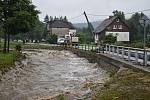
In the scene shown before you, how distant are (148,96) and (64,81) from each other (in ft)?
33.6

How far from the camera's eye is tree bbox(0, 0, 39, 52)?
39.9 m

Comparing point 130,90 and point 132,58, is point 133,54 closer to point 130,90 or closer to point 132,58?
point 132,58

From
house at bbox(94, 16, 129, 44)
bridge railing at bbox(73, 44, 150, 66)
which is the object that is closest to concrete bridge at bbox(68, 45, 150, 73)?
bridge railing at bbox(73, 44, 150, 66)

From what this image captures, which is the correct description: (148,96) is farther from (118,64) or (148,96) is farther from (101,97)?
(118,64)

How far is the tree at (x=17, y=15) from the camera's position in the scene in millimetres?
39875

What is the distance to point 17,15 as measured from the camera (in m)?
39.7

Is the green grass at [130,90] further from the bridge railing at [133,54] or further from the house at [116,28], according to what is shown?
the house at [116,28]

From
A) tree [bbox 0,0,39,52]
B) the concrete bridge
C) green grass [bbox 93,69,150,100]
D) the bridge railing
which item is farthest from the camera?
tree [bbox 0,0,39,52]

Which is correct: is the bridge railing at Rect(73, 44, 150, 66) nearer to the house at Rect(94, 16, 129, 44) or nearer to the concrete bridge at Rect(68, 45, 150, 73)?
the concrete bridge at Rect(68, 45, 150, 73)

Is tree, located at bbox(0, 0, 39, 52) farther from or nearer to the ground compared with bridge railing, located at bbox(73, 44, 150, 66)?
farther from the ground

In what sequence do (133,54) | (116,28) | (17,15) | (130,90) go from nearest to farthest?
1. (130,90)
2. (133,54)
3. (17,15)
4. (116,28)

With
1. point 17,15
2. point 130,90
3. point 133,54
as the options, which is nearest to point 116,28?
point 17,15

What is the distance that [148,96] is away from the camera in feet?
45.6

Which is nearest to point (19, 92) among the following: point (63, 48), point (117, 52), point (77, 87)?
point (77, 87)
